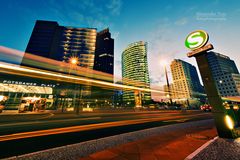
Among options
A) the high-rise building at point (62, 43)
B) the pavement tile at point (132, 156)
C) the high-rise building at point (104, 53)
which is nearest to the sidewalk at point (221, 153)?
the pavement tile at point (132, 156)

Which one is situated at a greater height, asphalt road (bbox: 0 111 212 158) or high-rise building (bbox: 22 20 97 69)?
high-rise building (bbox: 22 20 97 69)

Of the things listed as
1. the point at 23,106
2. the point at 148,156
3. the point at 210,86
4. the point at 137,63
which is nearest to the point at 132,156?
the point at 148,156

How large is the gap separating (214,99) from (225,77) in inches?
5936

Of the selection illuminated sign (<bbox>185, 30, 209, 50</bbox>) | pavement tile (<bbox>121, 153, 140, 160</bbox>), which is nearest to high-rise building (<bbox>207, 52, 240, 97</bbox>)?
illuminated sign (<bbox>185, 30, 209, 50</bbox>)

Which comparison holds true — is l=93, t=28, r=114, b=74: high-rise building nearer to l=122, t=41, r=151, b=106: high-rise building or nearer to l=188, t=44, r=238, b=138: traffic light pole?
l=122, t=41, r=151, b=106: high-rise building

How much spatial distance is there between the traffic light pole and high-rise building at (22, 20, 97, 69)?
85692 millimetres

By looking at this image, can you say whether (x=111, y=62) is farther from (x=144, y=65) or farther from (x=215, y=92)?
(x=215, y=92)

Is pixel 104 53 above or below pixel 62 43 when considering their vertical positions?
above

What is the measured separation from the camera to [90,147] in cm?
385

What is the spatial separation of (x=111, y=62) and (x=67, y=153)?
141 m

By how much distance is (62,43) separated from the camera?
9038cm

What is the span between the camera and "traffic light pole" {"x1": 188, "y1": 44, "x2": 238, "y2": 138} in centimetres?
474

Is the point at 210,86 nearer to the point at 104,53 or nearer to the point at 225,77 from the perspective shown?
the point at 104,53

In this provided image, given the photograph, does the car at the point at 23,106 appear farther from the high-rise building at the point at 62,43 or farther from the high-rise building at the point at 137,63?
the high-rise building at the point at 137,63
